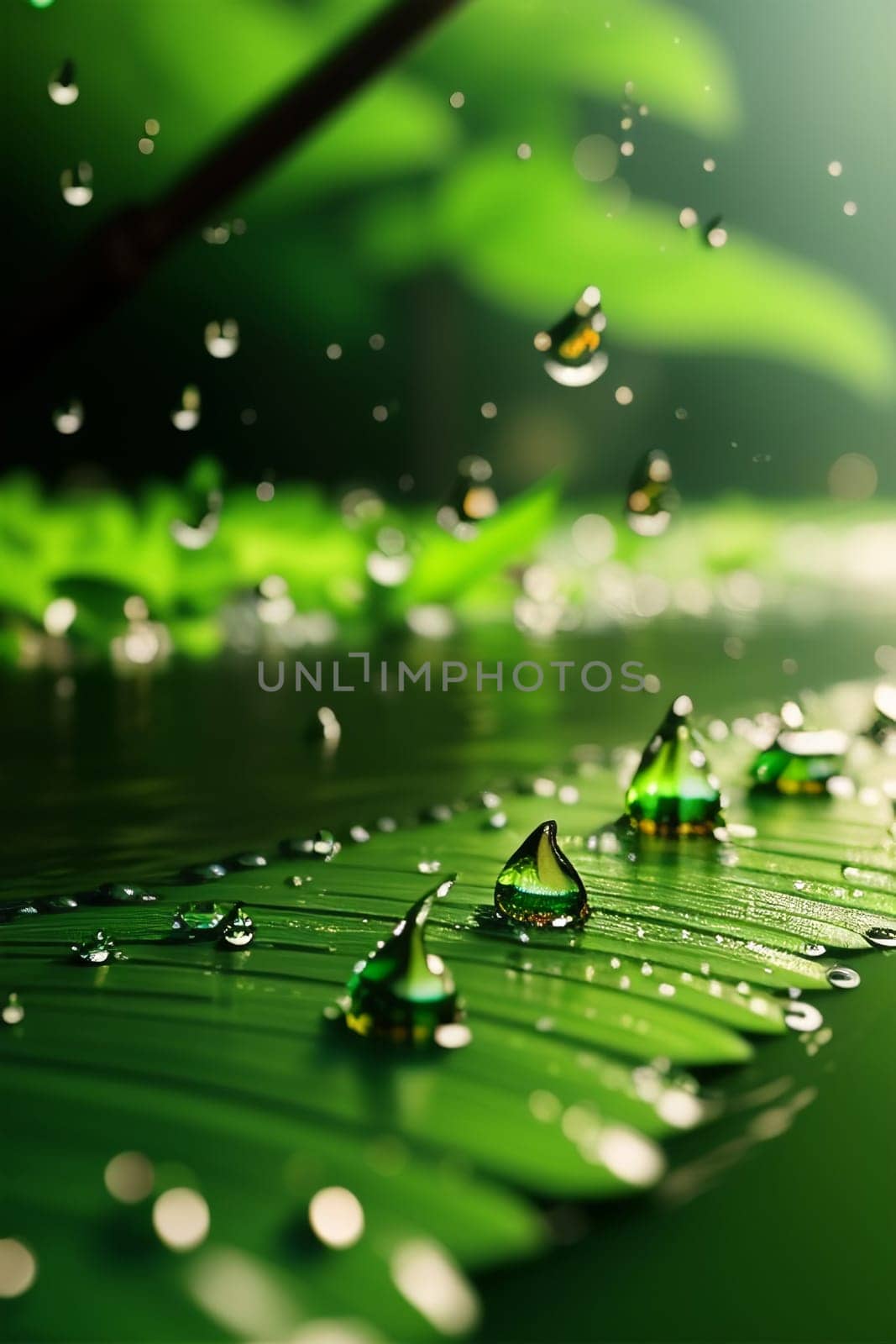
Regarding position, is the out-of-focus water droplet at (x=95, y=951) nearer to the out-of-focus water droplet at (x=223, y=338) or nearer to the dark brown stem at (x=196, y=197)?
the dark brown stem at (x=196, y=197)

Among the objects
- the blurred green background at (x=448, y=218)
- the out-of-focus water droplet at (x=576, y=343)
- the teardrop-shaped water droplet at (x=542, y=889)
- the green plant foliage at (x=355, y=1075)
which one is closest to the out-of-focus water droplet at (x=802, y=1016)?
the green plant foliage at (x=355, y=1075)

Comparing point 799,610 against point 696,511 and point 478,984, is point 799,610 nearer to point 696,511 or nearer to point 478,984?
point 696,511

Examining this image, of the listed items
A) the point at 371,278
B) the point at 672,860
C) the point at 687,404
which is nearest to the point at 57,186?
the point at 371,278

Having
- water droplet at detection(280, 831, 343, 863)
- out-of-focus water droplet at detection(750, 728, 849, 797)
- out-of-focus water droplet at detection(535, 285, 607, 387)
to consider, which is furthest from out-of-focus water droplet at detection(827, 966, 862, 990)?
out-of-focus water droplet at detection(535, 285, 607, 387)
